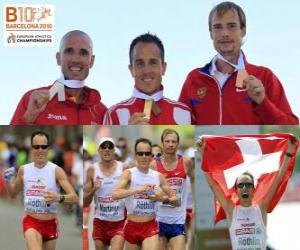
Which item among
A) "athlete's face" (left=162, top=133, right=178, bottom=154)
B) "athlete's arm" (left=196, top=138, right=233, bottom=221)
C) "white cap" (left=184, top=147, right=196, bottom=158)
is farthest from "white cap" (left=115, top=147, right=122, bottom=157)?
"athlete's arm" (left=196, top=138, right=233, bottom=221)

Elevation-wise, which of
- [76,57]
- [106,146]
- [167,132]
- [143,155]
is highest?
[76,57]

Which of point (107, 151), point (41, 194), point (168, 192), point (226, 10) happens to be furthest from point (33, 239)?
point (226, 10)

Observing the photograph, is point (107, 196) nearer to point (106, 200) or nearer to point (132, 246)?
point (106, 200)

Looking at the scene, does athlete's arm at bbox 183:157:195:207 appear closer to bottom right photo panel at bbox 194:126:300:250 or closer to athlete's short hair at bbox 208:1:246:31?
bottom right photo panel at bbox 194:126:300:250

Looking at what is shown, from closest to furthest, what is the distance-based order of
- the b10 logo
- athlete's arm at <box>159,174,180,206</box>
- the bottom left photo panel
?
the b10 logo
the bottom left photo panel
athlete's arm at <box>159,174,180,206</box>

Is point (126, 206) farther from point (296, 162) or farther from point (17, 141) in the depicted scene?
point (296, 162)

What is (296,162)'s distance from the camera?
7.21 meters

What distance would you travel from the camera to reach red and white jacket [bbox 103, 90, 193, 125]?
688cm

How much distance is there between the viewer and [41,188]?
6984mm

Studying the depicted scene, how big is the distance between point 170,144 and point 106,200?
0.86 meters

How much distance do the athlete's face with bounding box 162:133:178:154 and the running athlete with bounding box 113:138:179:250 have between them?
17cm

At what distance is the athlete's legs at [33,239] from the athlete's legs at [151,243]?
3.41ft

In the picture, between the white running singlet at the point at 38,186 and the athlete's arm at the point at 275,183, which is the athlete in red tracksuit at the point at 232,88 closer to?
the athlete's arm at the point at 275,183

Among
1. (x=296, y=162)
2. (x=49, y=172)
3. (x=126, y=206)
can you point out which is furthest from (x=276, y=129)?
(x=49, y=172)
